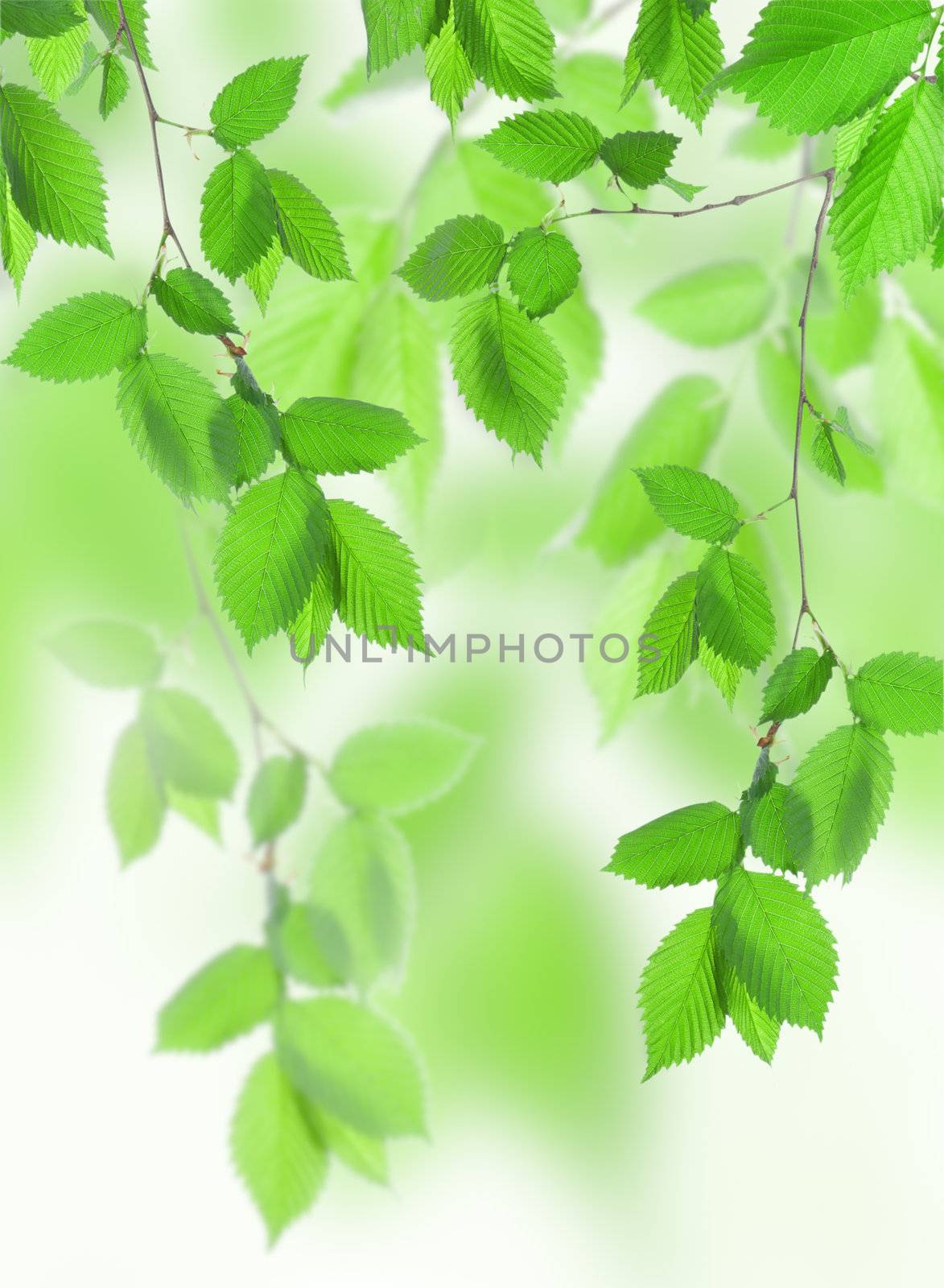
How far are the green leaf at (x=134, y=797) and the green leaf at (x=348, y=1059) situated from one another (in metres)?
0.12

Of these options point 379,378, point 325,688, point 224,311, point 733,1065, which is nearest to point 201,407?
point 224,311

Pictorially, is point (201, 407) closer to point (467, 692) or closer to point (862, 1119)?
point (467, 692)

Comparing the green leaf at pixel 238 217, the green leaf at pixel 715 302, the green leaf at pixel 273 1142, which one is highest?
the green leaf at pixel 715 302

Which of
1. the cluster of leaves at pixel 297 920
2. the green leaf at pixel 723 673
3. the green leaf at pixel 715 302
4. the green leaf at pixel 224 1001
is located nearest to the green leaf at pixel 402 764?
the cluster of leaves at pixel 297 920

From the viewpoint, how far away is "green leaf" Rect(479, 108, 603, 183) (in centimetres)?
17

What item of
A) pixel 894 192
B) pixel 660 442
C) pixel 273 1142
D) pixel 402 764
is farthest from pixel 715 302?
pixel 273 1142

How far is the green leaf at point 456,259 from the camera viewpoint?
0.18m

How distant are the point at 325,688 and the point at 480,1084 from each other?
0.23 meters

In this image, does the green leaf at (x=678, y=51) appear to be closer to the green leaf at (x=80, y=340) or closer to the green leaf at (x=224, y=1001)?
the green leaf at (x=80, y=340)

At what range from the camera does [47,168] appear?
162mm

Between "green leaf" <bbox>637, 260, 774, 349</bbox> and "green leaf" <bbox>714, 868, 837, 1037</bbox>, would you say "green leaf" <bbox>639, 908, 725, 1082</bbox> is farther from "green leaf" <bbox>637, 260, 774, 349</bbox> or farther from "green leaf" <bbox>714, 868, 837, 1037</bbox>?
"green leaf" <bbox>637, 260, 774, 349</bbox>

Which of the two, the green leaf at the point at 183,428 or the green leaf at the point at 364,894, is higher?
the green leaf at the point at 364,894

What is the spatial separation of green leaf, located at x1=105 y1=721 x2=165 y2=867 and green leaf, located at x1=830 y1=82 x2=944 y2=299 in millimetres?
490

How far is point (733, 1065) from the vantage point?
0.60 m
